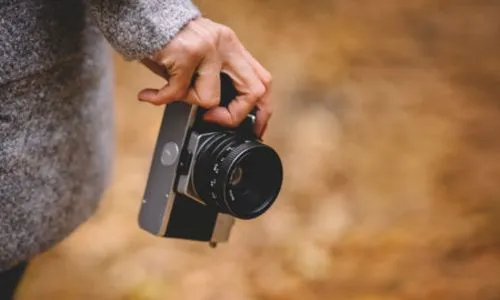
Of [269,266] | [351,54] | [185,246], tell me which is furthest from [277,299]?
[351,54]

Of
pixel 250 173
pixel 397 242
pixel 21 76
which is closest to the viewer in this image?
pixel 21 76

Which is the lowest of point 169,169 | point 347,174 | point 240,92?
point 347,174

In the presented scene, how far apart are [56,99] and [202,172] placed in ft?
0.53

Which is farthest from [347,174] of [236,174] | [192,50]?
[192,50]

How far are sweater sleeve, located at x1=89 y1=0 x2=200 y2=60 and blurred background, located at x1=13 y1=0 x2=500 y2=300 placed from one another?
61cm

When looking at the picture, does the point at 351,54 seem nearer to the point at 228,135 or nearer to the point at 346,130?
the point at 346,130

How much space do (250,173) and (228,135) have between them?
6 cm

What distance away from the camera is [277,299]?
151 centimetres

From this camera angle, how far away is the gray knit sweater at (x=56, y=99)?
0.75 m

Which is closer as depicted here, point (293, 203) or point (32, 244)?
point (32, 244)

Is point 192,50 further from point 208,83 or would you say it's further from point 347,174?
point 347,174

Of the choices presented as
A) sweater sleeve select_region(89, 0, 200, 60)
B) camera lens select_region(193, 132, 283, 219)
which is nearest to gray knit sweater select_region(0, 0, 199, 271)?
sweater sleeve select_region(89, 0, 200, 60)

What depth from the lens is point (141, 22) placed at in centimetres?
74

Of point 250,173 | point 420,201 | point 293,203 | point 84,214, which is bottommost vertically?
point 293,203
